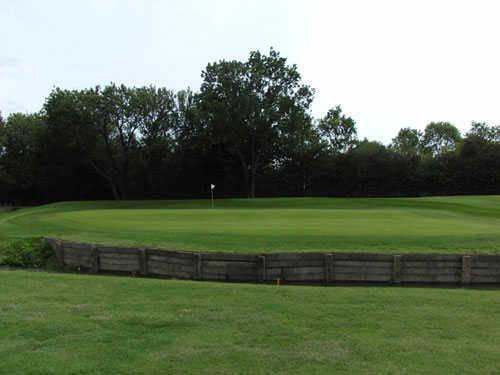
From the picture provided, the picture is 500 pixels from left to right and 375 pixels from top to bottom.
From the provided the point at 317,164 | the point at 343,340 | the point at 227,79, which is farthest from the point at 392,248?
the point at 317,164

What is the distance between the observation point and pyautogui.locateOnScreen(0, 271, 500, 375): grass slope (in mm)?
4445

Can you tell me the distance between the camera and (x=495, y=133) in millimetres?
42969

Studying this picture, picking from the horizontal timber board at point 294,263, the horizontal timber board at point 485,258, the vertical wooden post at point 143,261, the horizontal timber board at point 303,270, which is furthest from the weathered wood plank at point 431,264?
the vertical wooden post at point 143,261

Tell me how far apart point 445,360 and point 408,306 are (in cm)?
204

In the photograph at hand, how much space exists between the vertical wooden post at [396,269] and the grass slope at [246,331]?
2.39 m

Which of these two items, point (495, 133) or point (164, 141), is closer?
point (495, 133)

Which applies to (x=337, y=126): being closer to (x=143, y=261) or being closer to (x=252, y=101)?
(x=252, y=101)

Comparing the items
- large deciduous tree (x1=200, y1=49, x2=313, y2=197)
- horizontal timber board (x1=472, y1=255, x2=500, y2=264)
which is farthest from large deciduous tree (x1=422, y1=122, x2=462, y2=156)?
horizontal timber board (x1=472, y1=255, x2=500, y2=264)

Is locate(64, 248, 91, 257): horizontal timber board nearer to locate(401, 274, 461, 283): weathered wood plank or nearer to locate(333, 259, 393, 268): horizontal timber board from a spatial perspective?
locate(333, 259, 393, 268): horizontal timber board

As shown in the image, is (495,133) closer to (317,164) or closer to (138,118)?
(317,164)

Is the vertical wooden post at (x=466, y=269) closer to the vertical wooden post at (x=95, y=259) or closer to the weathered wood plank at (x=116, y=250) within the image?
the weathered wood plank at (x=116, y=250)

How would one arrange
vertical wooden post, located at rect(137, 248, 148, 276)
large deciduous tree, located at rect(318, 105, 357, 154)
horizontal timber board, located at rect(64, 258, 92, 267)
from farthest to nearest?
large deciduous tree, located at rect(318, 105, 357, 154)
horizontal timber board, located at rect(64, 258, 92, 267)
vertical wooden post, located at rect(137, 248, 148, 276)

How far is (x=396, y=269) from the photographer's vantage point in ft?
32.4

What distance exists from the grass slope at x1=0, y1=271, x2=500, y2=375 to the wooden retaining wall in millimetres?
2312
